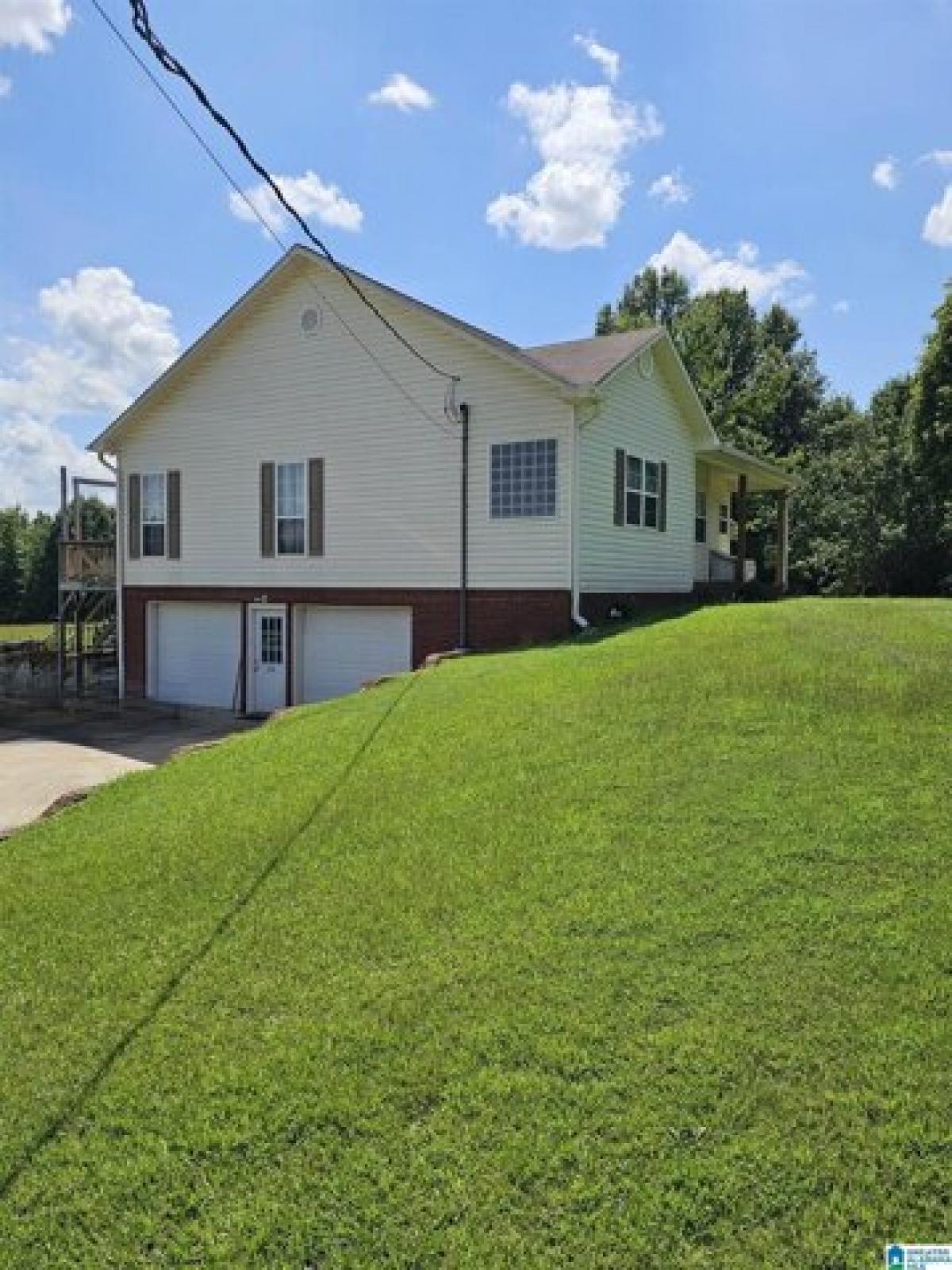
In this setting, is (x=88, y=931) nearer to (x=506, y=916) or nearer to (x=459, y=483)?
(x=506, y=916)

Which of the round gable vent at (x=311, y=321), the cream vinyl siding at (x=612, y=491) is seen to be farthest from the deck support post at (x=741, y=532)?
the round gable vent at (x=311, y=321)

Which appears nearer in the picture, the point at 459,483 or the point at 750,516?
the point at 459,483

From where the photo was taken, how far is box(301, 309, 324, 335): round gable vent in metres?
16.3

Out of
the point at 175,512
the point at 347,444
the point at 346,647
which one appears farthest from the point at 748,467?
the point at 175,512

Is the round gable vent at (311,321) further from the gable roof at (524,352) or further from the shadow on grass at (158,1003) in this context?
the shadow on grass at (158,1003)

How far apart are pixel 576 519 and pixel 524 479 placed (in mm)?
1085

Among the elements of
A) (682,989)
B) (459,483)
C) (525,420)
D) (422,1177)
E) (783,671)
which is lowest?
(422,1177)

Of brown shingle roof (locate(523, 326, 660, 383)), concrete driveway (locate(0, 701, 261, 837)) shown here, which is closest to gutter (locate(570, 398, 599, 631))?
brown shingle roof (locate(523, 326, 660, 383))

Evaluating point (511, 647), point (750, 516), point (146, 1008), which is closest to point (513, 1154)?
point (146, 1008)

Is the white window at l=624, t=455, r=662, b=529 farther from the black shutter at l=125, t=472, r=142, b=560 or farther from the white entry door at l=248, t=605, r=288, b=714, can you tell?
the black shutter at l=125, t=472, r=142, b=560

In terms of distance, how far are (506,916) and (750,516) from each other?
97.8 feet

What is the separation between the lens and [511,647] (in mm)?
13539

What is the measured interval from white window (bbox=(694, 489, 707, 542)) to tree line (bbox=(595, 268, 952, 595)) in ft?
12.5

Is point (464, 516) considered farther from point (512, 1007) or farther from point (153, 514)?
Answer: point (512, 1007)
